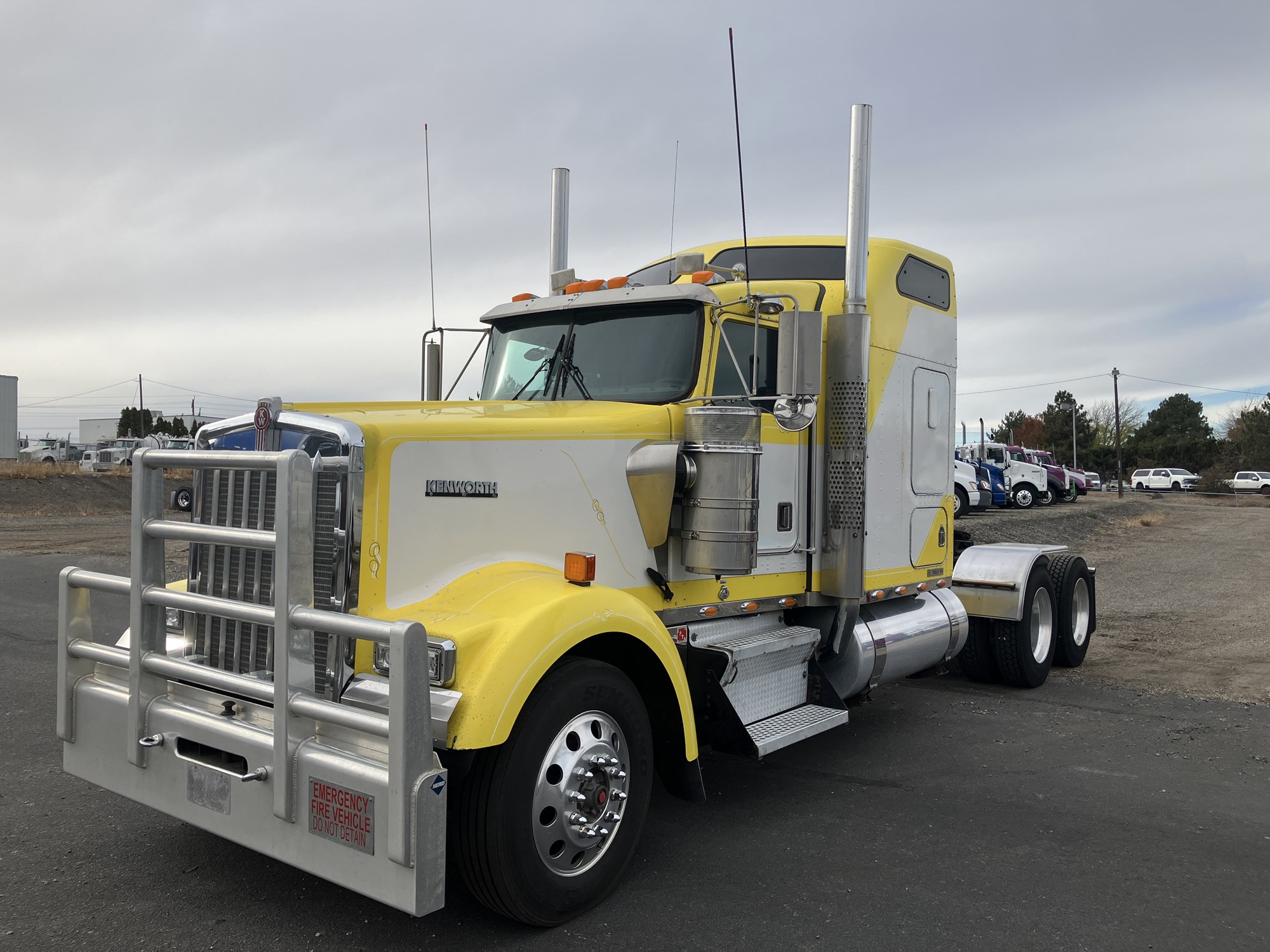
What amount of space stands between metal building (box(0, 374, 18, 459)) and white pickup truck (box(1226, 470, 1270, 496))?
2955 inches

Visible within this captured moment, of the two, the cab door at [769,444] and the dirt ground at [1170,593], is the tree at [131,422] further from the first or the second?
the cab door at [769,444]

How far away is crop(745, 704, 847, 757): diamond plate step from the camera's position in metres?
4.77

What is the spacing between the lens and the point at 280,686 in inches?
126

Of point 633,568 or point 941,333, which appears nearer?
point 633,568

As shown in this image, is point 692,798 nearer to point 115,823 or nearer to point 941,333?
point 115,823

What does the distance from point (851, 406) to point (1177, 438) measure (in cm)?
9058

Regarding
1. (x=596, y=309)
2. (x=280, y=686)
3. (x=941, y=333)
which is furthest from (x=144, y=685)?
(x=941, y=333)

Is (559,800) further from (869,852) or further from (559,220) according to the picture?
(559,220)

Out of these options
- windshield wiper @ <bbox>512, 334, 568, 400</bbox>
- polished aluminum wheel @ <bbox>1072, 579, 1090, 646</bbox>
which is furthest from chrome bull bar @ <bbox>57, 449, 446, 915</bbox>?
polished aluminum wheel @ <bbox>1072, 579, 1090, 646</bbox>

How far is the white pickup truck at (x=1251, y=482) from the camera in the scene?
195 feet

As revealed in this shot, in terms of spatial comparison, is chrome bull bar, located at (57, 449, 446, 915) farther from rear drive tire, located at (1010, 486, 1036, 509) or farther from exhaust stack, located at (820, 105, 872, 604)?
rear drive tire, located at (1010, 486, 1036, 509)

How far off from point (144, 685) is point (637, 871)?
2140mm

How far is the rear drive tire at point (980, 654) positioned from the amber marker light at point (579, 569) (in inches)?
195

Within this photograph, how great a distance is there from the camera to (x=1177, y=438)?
8388cm
